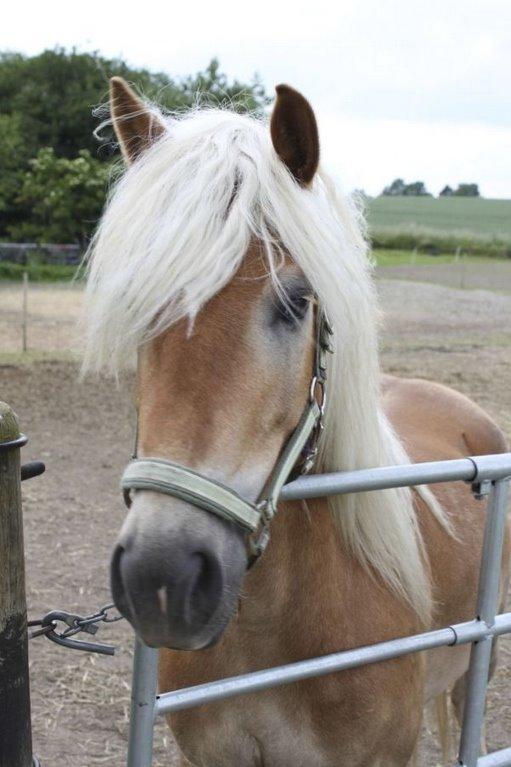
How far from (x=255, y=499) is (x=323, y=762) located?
84cm

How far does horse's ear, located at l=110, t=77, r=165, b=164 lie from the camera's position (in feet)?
5.85

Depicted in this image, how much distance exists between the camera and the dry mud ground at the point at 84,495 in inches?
131

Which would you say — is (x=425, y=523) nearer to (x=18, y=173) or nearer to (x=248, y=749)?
(x=248, y=749)

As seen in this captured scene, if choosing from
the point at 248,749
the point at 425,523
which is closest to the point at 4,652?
the point at 248,749

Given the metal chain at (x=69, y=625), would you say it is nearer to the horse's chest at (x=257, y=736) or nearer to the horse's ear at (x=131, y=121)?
the horse's chest at (x=257, y=736)

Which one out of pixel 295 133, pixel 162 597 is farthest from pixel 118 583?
pixel 295 133

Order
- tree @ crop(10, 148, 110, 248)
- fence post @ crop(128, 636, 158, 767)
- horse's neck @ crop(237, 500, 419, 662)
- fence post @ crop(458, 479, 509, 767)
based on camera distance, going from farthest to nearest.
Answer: tree @ crop(10, 148, 110, 248) < fence post @ crop(458, 479, 509, 767) < horse's neck @ crop(237, 500, 419, 662) < fence post @ crop(128, 636, 158, 767)

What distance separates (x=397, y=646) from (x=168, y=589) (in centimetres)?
74

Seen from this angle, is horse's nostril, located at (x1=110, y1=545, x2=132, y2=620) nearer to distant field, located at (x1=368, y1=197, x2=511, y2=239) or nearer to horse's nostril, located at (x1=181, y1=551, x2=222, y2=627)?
horse's nostril, located at (x1=181, y1=551, x2=222, y2=627)

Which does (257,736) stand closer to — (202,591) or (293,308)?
(202,591)

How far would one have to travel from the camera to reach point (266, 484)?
1477mm

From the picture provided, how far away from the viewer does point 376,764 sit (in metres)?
1.95

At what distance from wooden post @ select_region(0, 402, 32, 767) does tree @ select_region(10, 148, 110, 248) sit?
56.9 feet

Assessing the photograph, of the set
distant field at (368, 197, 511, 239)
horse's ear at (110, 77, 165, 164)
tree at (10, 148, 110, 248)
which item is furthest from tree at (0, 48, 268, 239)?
Result: horse's ear at (110, 77, 165, 164)
